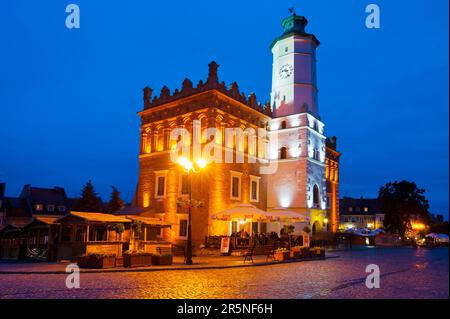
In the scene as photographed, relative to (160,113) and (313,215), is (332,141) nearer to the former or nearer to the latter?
(313,215)

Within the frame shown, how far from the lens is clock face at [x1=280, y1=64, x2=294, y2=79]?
1595 inches

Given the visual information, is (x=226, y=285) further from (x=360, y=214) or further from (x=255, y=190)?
(x=360, y=214)

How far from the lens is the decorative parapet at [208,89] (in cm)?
3334

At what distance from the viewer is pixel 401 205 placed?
2245 inches

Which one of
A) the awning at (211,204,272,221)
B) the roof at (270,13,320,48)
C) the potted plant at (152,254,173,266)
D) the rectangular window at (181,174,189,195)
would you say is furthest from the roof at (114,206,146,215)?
the roof at (270,13,320,48)

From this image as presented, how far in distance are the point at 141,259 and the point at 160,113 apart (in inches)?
742

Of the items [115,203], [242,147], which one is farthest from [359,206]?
[242,147]

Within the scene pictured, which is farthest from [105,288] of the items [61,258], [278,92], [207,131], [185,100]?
[278,92]

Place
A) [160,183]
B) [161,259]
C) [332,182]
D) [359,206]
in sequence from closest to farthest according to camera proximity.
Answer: [161,259] → [160,183] → [332,182] → [359,206]

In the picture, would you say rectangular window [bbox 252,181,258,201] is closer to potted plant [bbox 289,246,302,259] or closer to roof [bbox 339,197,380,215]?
potted plant [bbox 289,246,302,259]

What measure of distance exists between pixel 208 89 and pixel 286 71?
35.7 ft

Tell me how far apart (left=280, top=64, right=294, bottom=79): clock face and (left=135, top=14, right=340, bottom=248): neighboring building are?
10 centimetres

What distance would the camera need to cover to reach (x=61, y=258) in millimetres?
23219

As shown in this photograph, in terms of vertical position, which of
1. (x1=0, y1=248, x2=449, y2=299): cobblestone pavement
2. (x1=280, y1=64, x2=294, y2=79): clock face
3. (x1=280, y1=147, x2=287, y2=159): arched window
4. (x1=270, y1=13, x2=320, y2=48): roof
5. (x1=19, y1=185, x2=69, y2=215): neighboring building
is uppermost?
(x1=270, y1=13, x2=320, y2=48): roof
